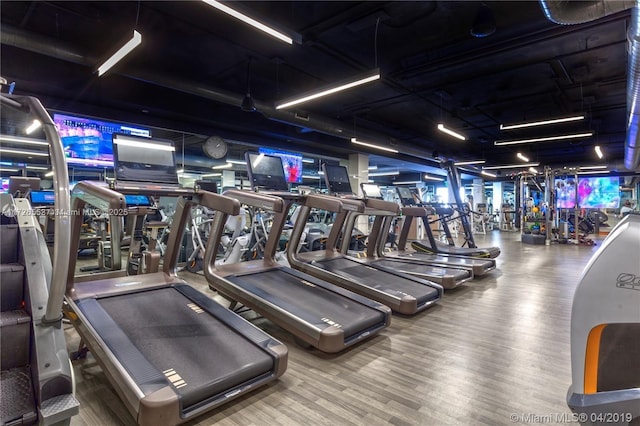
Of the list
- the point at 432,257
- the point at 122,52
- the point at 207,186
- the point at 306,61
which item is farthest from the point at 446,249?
the point at 122,52

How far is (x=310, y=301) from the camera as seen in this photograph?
9.92ft

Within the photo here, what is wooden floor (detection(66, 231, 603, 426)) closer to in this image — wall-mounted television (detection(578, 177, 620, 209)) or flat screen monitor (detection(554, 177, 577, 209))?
flat screen monitor (detection(554, 177, 577, 209))

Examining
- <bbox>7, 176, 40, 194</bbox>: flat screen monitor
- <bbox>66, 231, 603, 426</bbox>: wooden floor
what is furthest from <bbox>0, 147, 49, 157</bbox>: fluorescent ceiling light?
<bbox>66, 231, 603, 426</bbox>: wooden floor

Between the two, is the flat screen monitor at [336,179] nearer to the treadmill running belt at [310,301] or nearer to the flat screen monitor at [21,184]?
the treadmill running belt at [310,301]

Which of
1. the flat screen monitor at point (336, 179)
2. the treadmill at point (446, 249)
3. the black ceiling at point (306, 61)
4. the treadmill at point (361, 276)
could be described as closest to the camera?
the treadmill at point (361, 276)

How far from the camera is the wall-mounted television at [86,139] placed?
18.3 ft

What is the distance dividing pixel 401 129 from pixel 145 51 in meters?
8.20

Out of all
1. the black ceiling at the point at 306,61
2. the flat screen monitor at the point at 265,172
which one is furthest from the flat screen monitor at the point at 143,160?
the black ceiling at the point at 306,61

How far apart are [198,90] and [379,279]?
4.62m

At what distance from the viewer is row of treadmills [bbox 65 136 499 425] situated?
1.76 m

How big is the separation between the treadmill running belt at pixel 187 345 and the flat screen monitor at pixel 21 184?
1.28m

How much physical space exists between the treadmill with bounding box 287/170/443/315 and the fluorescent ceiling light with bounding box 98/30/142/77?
2.61 meters

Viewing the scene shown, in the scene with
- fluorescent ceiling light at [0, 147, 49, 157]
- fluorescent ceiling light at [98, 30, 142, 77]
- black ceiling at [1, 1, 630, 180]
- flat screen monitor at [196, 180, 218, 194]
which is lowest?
flat screen monitor at [196, 180, 218, 194]

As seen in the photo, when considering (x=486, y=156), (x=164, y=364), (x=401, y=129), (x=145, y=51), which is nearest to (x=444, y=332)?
(x=164, y=364)
